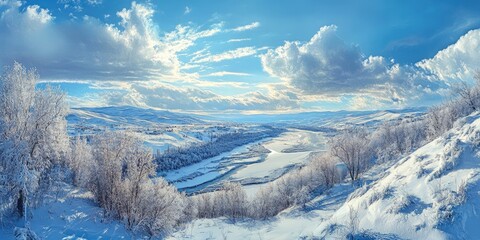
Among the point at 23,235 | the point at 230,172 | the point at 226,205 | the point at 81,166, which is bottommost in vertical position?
the point at 230,172

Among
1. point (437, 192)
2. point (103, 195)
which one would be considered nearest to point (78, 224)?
point (103, 195)

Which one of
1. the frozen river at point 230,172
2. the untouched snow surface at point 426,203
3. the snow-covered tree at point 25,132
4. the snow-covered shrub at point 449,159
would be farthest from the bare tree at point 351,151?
the snow-covered tree at point 25,132

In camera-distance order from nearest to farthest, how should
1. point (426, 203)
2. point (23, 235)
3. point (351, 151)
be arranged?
point (23, 235) → point (426, 203) → point (351, 151)

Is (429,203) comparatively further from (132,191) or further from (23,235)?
(132,191)

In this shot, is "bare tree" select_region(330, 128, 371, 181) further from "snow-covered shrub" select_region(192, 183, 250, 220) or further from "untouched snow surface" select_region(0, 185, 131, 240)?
"untouched snow surface" select_region(0, 185, 131, 240)

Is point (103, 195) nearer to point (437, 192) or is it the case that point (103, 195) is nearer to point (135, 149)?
point (135, 149)

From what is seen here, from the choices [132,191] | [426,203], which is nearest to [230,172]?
[132,191]
